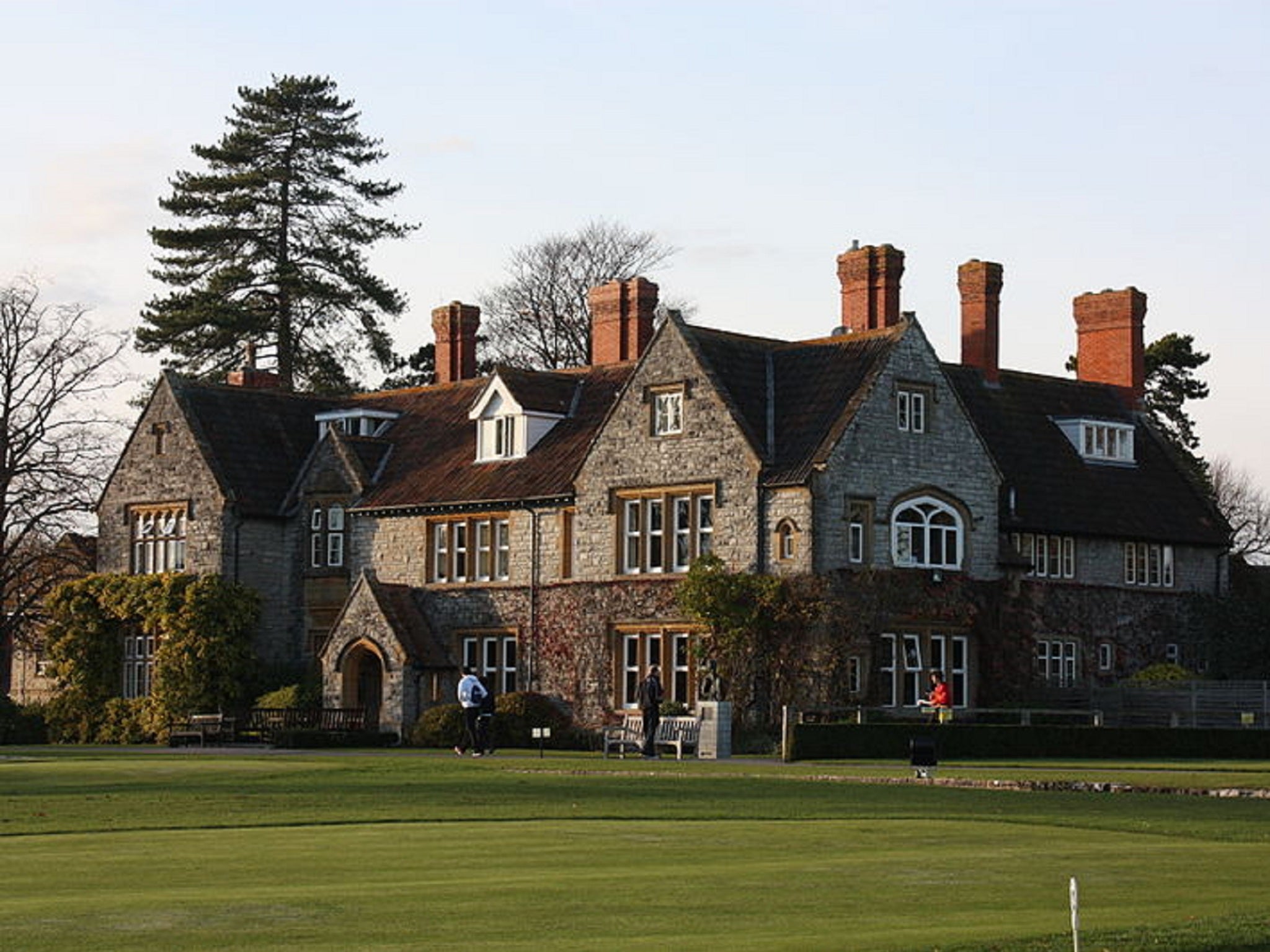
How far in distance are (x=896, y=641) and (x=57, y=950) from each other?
37.7 m

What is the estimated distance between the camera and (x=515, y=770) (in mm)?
37875

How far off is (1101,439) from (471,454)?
627 inches

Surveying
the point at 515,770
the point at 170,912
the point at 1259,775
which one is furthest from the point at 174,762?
the point at 170,912

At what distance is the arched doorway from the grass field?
21.8 metres

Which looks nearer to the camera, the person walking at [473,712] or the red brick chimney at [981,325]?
the person walking at [473,712]

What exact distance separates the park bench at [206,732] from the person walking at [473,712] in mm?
9343

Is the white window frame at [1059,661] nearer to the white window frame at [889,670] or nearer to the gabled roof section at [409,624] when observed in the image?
the white window frame at [889,670]

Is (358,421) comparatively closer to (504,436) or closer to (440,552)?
(504,436)

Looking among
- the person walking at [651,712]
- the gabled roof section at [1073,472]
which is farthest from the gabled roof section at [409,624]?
the gabled roof section at [1073,472]

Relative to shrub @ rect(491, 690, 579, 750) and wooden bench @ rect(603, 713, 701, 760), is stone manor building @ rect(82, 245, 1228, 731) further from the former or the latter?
wooden bench @ rect(603, 713, 701, 760)

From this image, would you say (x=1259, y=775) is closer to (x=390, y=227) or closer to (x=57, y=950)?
(x=57, y=950)

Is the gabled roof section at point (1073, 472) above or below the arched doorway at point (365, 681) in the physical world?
above

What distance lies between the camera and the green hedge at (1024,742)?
1687 inches

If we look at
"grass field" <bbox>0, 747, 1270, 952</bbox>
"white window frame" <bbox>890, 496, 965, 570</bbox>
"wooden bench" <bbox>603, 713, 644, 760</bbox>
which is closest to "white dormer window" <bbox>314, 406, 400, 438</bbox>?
"white window frame" <bbox>890, 496, 965, 570</bbox>
